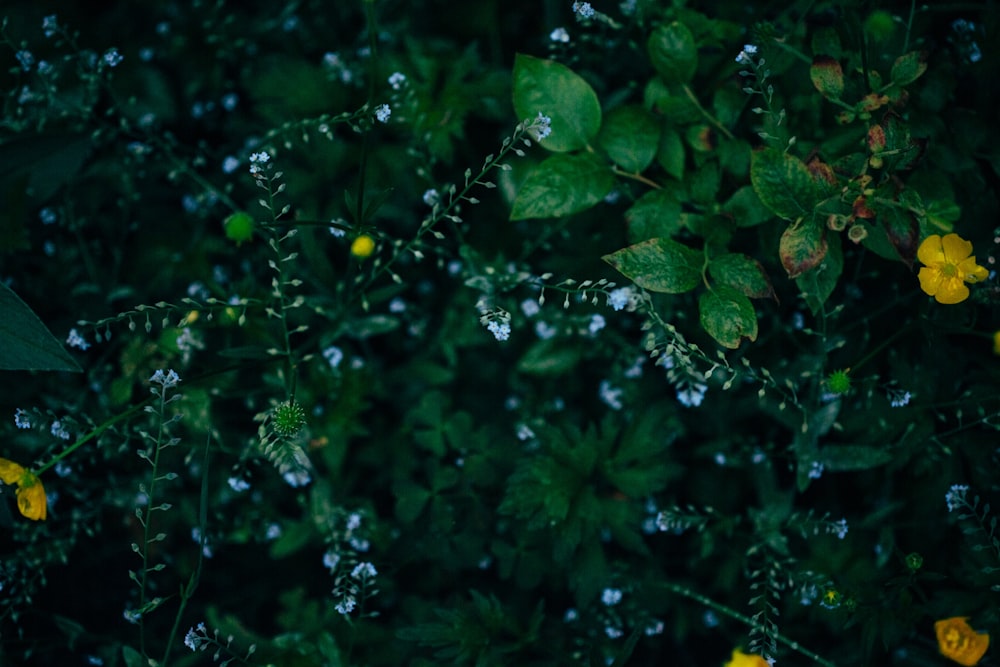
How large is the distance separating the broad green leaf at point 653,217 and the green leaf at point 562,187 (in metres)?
0.09

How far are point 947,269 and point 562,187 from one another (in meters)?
0.87

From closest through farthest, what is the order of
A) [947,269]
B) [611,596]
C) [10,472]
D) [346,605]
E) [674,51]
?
[10,472] → [947,269] → [346,605] → [674,51] → [611,596]

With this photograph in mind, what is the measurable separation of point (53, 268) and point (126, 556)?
37.9 inches

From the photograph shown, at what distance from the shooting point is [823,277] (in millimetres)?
1844

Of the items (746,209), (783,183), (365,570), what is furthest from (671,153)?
(365,570)

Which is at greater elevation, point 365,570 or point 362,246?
point 362,246

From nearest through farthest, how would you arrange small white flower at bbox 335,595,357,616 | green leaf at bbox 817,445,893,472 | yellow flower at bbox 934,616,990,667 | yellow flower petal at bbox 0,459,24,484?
1. yellow flower petal at bbox 0,459,24,484
2. yellow flower at bbox 934,616,990,667
3. small white flower at bbox 335,595,357,616
4. green leaf at bbox 817,445,893,472

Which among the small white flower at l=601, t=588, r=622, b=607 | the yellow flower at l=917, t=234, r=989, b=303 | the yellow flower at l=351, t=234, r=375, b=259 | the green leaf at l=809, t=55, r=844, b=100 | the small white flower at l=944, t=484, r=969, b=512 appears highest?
the yellow flower at l=351, t=234, r=375, b=259

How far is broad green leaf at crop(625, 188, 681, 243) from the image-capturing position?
6.47 feet

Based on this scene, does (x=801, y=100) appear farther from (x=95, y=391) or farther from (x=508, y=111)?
(x=95, y=391)

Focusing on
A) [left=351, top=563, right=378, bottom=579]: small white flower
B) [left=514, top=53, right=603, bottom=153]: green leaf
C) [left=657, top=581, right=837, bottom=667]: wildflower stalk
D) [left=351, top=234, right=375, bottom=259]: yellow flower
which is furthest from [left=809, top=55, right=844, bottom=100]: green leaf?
[left=351, top=563, right=378, bottom=579]: small white flower

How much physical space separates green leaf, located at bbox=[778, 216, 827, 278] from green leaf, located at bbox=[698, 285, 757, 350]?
121 mm

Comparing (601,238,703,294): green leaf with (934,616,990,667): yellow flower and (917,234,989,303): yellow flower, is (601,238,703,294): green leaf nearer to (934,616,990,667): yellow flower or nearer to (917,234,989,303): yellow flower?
(917,234,989,303): yellow flower

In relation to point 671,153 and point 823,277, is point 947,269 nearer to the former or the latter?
point 823,277
